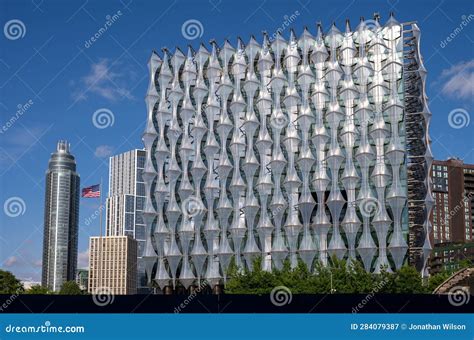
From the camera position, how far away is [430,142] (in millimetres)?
102688

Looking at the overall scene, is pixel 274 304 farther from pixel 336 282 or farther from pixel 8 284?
pixel 8 284

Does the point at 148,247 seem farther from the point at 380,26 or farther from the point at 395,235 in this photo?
the point at 380,26

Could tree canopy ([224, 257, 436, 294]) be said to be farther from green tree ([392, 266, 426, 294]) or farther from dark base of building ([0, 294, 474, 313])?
dark base of building ([0, 294, 474, 313])

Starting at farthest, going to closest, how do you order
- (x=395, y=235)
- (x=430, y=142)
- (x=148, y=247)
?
(x=148, y=247) → (x=430, y=142) → (x=395, y=235)

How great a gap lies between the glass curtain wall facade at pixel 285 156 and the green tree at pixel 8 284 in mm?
25372

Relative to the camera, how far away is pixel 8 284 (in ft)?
392

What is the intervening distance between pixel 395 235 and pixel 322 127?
19.5 m

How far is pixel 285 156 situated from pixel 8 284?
5303 cm

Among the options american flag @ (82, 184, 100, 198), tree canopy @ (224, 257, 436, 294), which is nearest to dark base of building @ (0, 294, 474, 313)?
tree canopy @ (224, 257, 436, 294)

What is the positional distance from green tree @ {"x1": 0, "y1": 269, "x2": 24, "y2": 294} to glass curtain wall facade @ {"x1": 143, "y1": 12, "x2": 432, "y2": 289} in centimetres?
2537
